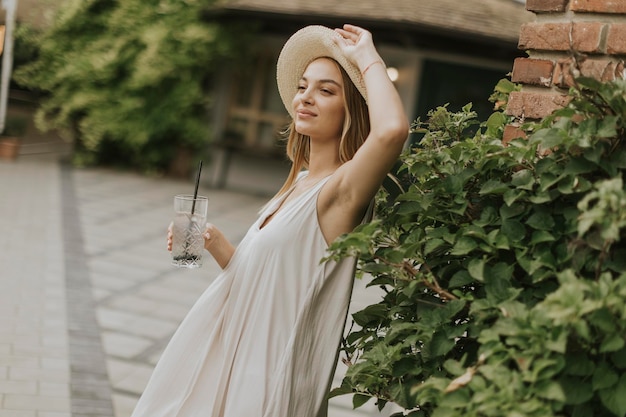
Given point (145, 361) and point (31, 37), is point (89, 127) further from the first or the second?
point (145, 361)

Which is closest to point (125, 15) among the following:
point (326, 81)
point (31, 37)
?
point (31, 37)

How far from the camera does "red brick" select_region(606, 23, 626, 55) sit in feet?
5.94

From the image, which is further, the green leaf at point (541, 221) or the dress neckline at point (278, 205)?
the dress neckline at point (278, 205)

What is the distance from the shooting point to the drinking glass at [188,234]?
2303mm

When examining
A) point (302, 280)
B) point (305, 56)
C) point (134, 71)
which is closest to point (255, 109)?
point (134, 71)

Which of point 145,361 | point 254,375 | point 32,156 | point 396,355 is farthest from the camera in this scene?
point 32,156

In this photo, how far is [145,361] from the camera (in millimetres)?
4809

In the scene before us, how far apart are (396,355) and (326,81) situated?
2.73 ft

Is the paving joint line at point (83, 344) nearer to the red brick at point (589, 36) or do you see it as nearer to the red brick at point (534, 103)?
the red brick at point (534, 103)

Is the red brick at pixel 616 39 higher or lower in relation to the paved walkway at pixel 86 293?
higher

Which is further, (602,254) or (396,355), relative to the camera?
(396,355)

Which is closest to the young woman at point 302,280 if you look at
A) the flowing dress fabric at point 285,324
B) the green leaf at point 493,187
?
the flowing dress fabric at point 285,324

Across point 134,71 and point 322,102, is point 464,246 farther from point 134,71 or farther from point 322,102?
point 134,71

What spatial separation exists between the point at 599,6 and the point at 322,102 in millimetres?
759
